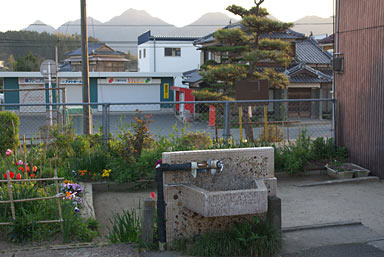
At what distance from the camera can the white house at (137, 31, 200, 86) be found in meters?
53.9

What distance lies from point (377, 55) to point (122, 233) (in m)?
7.17

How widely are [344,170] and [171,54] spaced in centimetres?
4523

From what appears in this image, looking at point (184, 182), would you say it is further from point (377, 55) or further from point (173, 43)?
point (173, 43)

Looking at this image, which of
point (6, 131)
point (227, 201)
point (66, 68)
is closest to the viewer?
point (227, 201)

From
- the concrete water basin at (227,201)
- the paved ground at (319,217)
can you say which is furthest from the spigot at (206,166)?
the paved ground at (319,217)

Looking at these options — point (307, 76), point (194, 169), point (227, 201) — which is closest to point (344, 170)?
point (194, 169)

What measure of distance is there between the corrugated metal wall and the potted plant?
242 mm

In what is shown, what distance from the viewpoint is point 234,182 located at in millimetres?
6125

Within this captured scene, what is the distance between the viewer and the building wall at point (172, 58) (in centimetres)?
5400

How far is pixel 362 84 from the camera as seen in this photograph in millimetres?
10945

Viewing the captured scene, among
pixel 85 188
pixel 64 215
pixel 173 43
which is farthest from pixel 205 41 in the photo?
pixel 64 215

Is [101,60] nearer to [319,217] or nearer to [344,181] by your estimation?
[344,181]

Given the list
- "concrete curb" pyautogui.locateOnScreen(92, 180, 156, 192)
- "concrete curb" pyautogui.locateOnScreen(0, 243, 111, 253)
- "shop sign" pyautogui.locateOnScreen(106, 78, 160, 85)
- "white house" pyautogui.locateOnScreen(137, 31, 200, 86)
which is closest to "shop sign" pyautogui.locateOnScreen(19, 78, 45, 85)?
"shop sign" pyautogui.locateOnScreen(106, 78, 160, 85)

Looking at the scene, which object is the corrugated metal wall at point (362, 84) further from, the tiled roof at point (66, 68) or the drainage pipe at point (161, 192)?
the tiled roof at point (66, 68)
